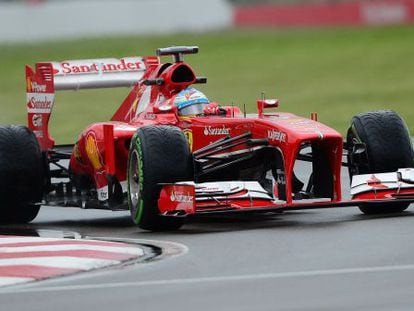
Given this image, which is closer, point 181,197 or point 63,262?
point 63,262

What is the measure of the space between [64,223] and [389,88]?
22.8 m

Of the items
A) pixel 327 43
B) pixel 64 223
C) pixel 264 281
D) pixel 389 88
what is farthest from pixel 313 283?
pixel 327 43

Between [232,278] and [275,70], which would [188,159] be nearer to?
[232,278]

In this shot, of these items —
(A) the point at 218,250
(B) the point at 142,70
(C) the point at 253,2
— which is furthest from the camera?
(C) the point at 253,2

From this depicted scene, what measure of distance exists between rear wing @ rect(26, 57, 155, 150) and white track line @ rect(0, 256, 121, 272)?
4.66m

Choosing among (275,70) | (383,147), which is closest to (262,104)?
(383,147)

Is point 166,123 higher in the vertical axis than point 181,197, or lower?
higher

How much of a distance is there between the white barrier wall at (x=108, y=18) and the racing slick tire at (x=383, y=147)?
37.4 metres

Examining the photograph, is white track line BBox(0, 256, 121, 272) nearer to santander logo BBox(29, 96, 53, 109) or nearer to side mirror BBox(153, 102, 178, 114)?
side mirror BBox(153, 102, 178, 114)

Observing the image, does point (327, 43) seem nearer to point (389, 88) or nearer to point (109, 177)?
point (389, 88)

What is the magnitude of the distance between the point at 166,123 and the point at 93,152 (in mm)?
864

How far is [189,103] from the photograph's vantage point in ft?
52.3

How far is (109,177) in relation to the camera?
15.6m

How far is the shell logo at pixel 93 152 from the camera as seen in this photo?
52.2 ft
